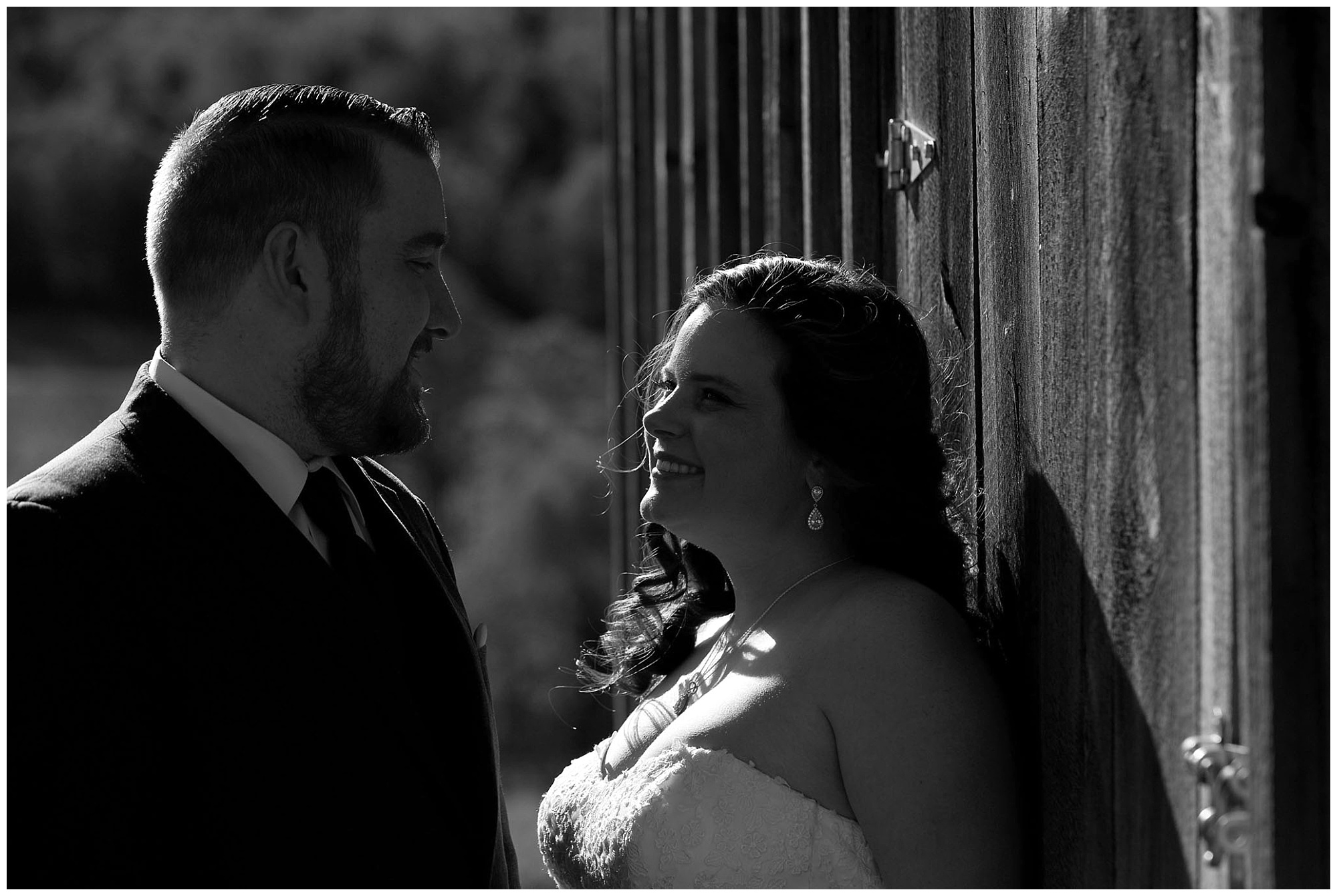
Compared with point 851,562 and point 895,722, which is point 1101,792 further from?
point 851,562

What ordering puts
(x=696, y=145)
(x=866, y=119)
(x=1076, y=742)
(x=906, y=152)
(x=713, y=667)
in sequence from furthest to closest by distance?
1. (x=696, y=145)
2. (x=866, y=119)
3. (x=906, y=152)
4. (x=713, y=667)
5. (x=1076, y=742)

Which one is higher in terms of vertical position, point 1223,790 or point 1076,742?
point 1223,790

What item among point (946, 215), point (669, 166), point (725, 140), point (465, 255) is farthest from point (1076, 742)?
point (465, 255)

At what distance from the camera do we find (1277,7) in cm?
110

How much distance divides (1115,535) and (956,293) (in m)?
0.92

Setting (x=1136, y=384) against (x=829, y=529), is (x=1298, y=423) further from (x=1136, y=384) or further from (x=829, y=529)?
(x=829, y=529)

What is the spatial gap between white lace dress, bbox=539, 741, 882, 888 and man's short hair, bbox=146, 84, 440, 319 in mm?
975

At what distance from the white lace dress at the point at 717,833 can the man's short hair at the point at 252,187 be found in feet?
3.20

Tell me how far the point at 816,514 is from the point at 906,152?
2.52 ft

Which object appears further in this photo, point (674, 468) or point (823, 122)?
point (823, 122)

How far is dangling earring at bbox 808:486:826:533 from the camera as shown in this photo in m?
2.32

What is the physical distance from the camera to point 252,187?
2.13 meters

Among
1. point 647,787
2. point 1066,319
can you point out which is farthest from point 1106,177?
point 647,787

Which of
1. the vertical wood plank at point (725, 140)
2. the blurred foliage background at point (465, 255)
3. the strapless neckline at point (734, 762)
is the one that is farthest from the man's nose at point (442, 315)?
the blurred foliage background at point (465, 255)
